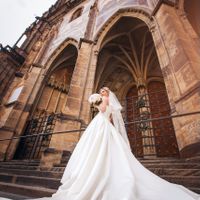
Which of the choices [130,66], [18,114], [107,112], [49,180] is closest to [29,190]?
[49,180]

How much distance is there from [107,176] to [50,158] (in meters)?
3.07

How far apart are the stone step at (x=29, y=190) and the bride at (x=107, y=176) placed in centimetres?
69

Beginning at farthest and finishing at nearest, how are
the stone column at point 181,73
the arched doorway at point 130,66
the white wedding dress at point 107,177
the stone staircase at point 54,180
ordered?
the arched doorway at point 130,66, the stone column at point 181,73, the stone staircase at point 54,180, the white wedding dress at point 107,177

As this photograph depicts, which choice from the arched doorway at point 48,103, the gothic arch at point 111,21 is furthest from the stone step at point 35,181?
the gothic arch at point 111,21

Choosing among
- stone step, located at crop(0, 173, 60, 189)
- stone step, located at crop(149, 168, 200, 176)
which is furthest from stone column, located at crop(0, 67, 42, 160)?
stone step, located at crop(149, 168, 200, 176)

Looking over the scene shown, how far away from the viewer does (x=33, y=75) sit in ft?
30.5

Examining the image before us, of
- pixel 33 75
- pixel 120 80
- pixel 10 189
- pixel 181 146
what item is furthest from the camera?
pixel 120 80

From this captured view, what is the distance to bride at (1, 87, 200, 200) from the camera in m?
1.39

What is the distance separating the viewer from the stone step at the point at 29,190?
2.33m

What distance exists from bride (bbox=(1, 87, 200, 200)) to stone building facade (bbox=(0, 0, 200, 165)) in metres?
1.47

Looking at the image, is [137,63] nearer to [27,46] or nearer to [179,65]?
[179,65]

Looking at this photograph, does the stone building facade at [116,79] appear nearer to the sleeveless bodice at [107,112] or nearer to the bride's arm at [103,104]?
the sleeveless bodice at [107,112]

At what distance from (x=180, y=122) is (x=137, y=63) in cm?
712

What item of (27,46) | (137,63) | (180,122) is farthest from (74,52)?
(180,122)
